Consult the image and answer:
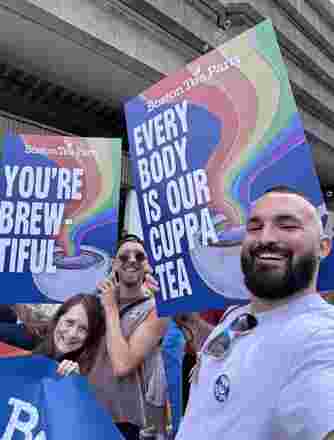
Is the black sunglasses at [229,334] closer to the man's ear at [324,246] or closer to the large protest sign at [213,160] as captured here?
the man's ear at [324,246]

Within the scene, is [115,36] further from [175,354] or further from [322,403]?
[322,403]

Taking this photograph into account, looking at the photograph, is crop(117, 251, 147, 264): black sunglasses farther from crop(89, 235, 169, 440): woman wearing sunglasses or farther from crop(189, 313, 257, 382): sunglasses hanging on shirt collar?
crop(189, 313, 257, 382): sunglasses hanging on shirt collar

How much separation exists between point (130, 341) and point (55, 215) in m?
1.22

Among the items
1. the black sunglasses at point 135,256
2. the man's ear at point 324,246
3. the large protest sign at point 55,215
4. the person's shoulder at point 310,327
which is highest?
the large protest sign at point 55,215

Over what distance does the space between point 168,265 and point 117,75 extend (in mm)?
9918

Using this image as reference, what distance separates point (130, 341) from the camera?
236cm

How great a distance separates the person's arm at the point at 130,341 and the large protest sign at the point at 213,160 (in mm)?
177

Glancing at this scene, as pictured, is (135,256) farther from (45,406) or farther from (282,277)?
(282,277)

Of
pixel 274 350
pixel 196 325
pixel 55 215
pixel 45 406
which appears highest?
pixel 55 215

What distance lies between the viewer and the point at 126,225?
43.5 feet

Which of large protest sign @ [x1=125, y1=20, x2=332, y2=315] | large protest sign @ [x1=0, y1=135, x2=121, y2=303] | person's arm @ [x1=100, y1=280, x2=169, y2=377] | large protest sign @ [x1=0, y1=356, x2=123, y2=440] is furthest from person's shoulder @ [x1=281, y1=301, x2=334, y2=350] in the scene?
large protest sign @ [x1=0, y1=135, x2=121, y2=303]

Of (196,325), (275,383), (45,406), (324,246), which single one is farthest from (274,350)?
(196,325)

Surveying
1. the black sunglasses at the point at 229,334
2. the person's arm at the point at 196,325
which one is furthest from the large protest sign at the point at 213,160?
the black sunglasses at the point at 229,334

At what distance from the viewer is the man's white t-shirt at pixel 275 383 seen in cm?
95
